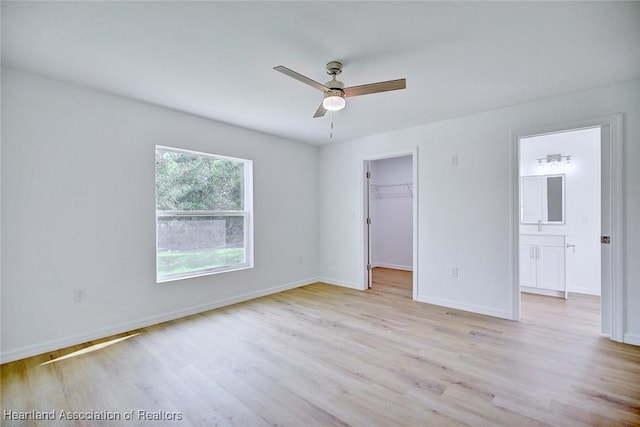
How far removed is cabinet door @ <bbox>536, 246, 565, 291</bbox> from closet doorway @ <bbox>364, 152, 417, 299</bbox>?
250 cm

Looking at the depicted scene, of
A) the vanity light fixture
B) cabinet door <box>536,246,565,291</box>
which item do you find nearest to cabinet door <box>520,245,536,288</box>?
cabinet door <box>536,246,565,291</box>

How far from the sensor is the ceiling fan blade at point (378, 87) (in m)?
2.13

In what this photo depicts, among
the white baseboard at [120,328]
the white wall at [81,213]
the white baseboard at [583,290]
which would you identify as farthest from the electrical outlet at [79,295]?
the white baseboard at [583,290]

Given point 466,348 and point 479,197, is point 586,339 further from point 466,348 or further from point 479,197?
point 479,197

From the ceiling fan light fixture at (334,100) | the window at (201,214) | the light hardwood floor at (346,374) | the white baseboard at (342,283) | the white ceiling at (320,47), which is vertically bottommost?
the light hardwood floor at (346,374)

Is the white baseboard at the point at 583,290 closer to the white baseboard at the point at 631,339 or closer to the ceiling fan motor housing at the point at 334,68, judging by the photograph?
the white baseboard at the point at 631,339

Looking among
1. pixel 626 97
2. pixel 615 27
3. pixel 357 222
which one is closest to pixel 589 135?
pixel 626 97

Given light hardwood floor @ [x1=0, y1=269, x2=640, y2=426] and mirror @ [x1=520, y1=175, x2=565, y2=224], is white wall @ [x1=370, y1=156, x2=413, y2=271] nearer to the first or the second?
mirror @ [x1=520, y1=175, x2=565, y2=224]

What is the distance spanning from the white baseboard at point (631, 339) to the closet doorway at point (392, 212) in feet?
12.7

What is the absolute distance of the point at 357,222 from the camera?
4.89 meters

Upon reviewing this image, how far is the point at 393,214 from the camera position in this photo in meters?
6.94

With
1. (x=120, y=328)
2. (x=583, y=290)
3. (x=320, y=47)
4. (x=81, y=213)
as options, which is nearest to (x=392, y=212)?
(x=583, y=290)

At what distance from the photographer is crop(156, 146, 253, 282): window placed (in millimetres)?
3471

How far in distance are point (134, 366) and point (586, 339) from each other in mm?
4040
